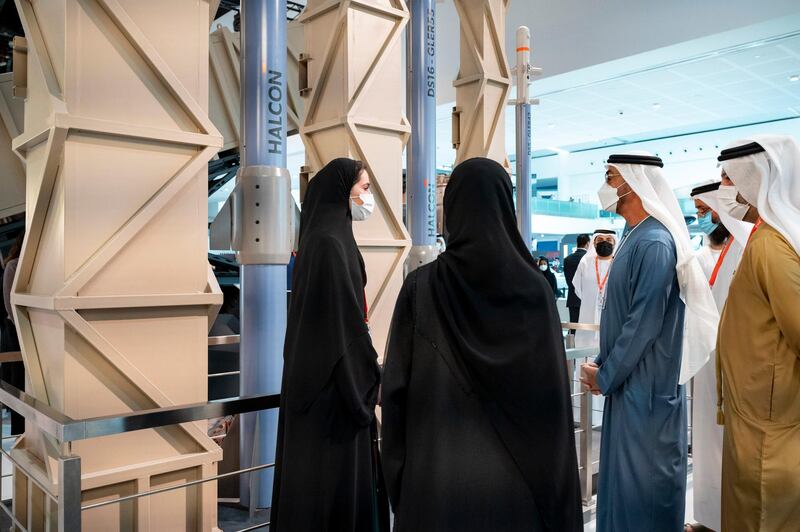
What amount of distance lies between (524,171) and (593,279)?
170 centimetres

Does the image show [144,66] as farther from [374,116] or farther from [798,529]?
[798,529]

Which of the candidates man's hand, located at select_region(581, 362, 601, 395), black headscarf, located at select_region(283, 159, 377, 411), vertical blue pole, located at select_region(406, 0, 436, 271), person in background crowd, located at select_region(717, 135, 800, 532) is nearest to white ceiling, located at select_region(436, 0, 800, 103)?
vertical blue pole, located at select_region(406, 0, 436, 271)

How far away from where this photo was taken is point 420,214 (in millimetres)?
6176

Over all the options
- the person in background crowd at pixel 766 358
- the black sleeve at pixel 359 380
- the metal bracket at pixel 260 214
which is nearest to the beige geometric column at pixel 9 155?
the metal bracket at pixel 260 214

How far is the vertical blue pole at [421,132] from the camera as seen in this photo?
6.17 m

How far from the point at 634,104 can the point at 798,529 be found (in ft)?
40.1

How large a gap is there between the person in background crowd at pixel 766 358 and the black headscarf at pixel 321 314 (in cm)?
134

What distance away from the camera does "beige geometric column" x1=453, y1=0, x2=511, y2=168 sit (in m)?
6.33

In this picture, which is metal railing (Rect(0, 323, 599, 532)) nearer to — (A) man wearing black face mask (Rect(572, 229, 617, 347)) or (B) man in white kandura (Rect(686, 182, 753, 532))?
(B) man in white kandura (Rect(686, 182, 753, 532))

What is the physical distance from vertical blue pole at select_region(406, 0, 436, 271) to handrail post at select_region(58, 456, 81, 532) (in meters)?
4.45

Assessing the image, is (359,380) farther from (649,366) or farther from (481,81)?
(481,81)

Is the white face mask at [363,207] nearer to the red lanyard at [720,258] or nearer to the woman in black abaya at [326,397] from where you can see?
the woman in black abaya at [326,397]

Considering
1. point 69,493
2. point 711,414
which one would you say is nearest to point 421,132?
point 711,414

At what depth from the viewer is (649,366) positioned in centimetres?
269
